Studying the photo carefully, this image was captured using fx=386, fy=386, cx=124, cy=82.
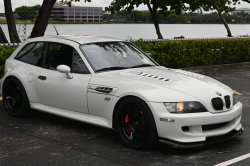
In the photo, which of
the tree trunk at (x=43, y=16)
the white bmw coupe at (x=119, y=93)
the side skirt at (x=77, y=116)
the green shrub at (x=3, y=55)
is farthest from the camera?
the tree trunk at (x=43, y=16)

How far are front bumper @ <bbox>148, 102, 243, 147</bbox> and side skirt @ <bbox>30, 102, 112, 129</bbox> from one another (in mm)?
886

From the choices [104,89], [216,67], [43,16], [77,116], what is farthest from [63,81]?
[216,67]

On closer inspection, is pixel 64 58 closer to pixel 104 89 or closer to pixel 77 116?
pixel 77 116

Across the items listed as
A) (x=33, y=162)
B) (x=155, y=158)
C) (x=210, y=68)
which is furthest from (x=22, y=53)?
(x=210, y=68)

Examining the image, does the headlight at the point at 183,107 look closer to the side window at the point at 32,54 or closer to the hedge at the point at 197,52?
the side window at the point at 32,54

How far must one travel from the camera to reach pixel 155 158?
4.83 m

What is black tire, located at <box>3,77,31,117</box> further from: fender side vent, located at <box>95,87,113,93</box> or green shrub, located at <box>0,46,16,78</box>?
green shrub, located at <box>0,46,16,78</box>

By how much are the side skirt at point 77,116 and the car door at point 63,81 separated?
0.06 metres

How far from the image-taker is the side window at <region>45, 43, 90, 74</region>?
5944mm

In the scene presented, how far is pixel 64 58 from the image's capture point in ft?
20.6

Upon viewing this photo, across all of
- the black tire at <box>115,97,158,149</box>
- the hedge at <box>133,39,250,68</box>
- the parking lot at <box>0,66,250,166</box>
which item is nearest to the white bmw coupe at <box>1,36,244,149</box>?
the black tire at <box>115,97,158,149</box>

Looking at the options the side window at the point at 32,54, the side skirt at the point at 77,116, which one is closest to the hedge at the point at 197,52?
the side window at the point at 32,54

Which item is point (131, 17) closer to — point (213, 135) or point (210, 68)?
point (210, 68)

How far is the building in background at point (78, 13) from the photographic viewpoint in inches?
3049
